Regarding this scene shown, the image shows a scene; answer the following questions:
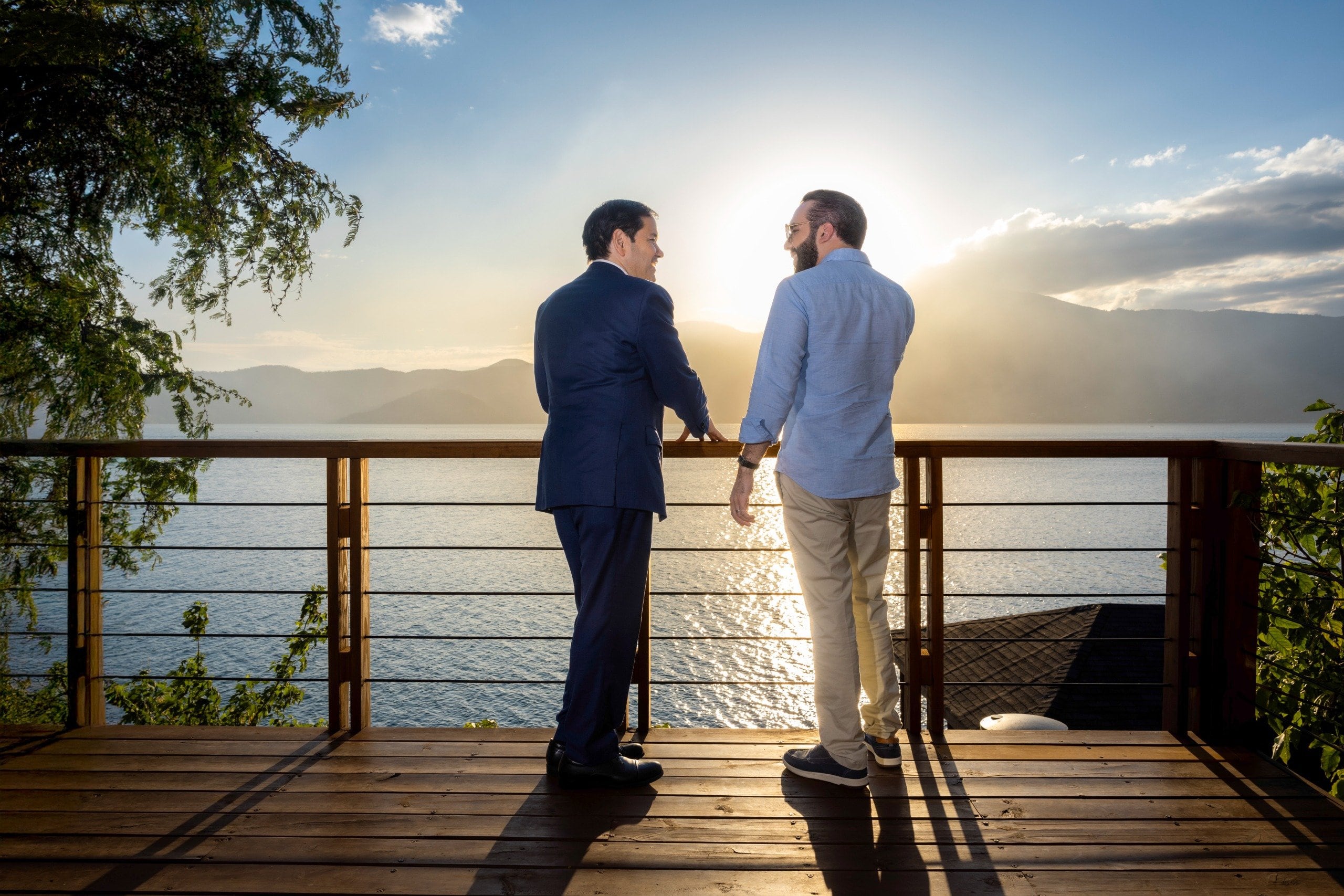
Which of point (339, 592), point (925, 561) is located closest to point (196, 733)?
point (339, 592)

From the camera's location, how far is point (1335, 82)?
5153 cm

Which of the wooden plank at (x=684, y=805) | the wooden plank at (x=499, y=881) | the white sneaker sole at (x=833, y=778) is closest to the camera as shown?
the wooden plank at (x=499, y=881)

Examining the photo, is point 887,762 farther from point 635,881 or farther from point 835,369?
point 835,369

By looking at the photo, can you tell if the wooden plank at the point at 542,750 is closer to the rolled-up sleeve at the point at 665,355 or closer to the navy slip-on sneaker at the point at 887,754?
the navy slip-on sneaker at the point at 887,754

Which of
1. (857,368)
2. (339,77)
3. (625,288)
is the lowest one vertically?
(857,368)

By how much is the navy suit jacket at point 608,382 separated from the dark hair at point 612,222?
0.28ft

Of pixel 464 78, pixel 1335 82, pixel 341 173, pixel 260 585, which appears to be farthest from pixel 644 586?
pixel 1335 82

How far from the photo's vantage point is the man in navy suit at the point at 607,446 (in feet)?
6.15

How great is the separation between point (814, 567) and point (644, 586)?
1.62 feet

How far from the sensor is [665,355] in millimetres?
1854

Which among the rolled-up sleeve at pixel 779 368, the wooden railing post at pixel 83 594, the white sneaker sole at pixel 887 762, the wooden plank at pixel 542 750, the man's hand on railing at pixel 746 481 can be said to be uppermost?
the rolled-up sleeve at pixel 779 368

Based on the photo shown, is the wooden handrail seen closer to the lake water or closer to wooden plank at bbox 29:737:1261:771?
the lake water

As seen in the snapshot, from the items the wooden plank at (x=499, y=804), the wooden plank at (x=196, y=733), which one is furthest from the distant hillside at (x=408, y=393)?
the wooden plank at (x=499, y=804)

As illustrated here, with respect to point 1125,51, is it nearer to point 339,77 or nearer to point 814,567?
point 339,77
